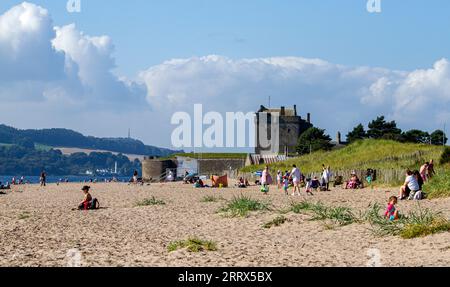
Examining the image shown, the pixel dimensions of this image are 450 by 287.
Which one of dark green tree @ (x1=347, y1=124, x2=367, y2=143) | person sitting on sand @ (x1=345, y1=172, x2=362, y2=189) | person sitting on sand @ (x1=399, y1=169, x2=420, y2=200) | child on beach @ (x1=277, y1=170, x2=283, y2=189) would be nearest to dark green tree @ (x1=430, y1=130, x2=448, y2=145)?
dark green tree @ (x1=347, y1=124, x2=367, y2=143)

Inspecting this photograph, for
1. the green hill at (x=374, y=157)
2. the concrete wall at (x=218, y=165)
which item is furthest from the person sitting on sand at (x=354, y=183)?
the concrete wall at (x=218, y=165)

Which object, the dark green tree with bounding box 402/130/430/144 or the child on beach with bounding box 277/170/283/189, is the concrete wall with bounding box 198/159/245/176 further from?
the child on beach with bounding box 277/170/283/189

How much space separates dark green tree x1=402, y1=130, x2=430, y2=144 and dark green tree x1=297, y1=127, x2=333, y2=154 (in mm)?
10193

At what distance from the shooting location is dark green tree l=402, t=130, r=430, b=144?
88062 mm

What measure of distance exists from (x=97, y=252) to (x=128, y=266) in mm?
2094

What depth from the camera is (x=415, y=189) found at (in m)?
26.7

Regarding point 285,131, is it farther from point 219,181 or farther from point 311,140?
point 219,181

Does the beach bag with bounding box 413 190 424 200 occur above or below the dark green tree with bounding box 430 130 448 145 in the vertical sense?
below

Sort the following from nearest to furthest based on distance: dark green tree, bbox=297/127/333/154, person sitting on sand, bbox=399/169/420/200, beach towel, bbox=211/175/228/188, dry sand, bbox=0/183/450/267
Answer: dry sand, bbox=0/183/450/267 → person sitting on sand, bbox=399/169/420/200 → beach towel, bbox=211/175/228/188 → dark green tree, bbox=297/127/333/154

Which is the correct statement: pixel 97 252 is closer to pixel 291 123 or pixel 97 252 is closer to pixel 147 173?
pixel 147 173

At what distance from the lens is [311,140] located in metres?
95.8

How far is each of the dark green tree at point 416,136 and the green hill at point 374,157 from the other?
30.6m

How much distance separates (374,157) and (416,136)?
144ft

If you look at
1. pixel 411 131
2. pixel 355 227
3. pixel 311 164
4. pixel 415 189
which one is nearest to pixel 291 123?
pixel 411 131
